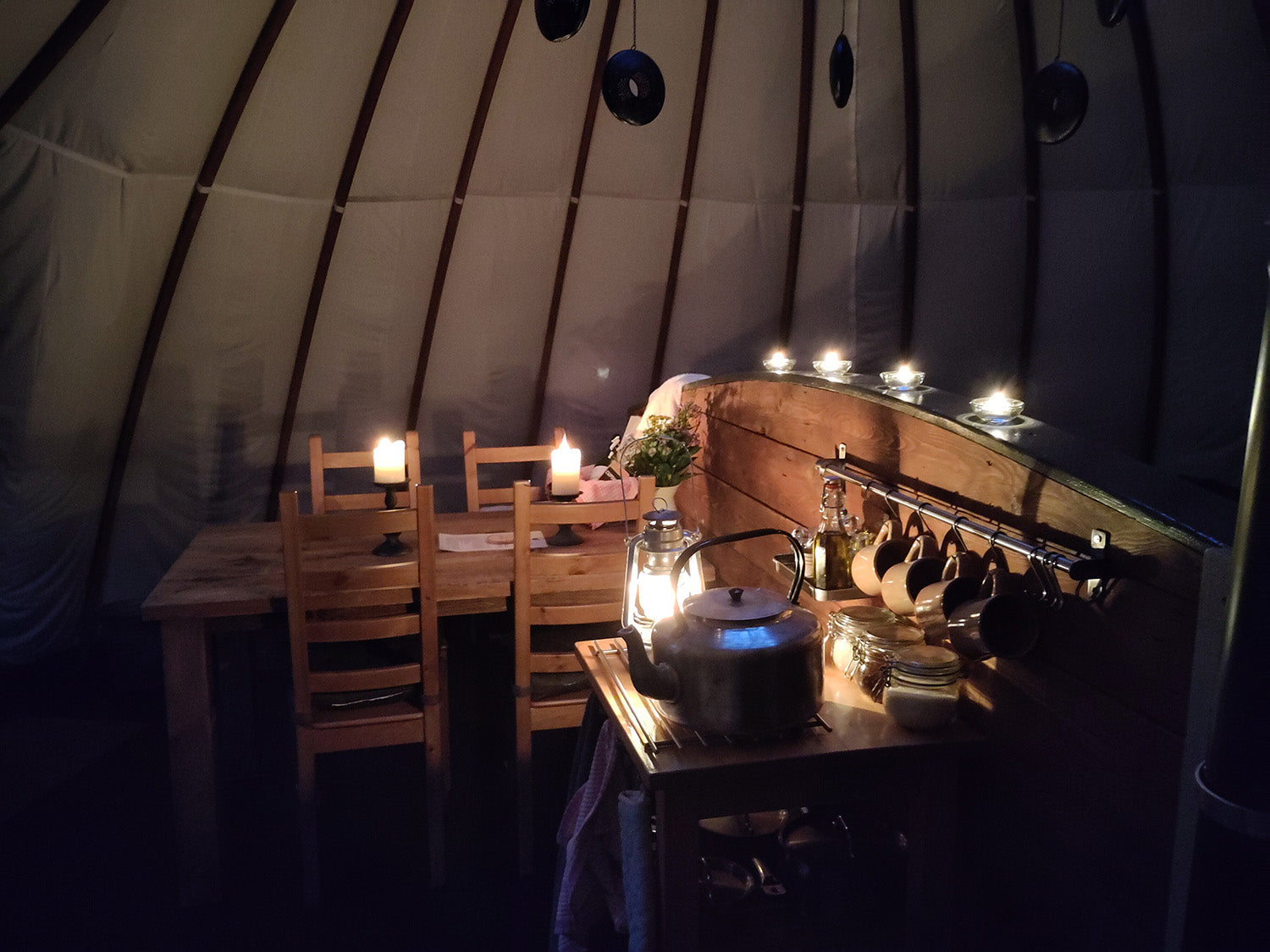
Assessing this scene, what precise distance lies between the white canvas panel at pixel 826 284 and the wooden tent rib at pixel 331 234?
209cm

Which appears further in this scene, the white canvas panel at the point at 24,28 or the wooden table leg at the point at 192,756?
the white canvas panel at the point at 24,28

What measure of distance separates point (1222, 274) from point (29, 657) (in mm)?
5333

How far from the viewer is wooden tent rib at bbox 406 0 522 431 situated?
413 cm

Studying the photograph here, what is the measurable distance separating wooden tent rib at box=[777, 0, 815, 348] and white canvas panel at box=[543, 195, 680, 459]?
1.99 feet

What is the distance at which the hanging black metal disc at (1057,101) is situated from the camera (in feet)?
12.5

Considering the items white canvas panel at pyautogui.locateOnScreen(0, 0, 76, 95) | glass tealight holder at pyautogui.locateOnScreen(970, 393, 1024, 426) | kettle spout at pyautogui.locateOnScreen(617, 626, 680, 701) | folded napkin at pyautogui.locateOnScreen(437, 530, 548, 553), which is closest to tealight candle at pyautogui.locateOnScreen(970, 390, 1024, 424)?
glass tealight holder at pyautogui.locateOnScreen(970, 393, 1024, 426)

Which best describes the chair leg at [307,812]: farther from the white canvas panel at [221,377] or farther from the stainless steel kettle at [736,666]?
the white canvas panel at [221,377]

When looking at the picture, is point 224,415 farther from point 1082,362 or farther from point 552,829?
point 1082,362

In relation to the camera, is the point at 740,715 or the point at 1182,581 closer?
the point at 1182,581

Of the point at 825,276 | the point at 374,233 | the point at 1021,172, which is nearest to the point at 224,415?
the point at 374,233

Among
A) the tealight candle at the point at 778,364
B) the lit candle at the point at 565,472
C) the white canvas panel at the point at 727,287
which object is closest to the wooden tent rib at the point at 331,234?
the white canvas panel at the point at 727,287

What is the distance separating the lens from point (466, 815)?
310 cm

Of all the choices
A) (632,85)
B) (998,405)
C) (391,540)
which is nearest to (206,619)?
(391,540)

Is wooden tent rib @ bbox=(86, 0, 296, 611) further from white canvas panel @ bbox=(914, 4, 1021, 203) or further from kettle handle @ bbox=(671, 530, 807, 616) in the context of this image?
kettle handle @ bbox=(671, 530, 807, 616)
